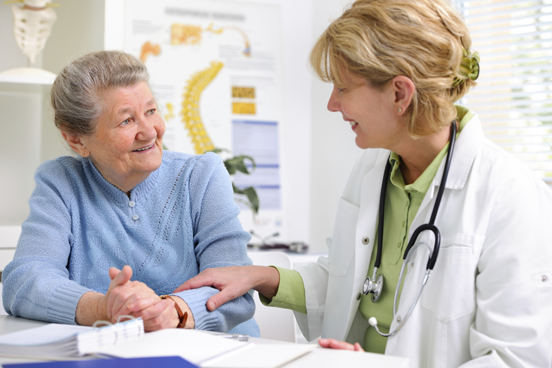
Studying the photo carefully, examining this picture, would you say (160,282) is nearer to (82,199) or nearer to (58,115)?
(82,199)

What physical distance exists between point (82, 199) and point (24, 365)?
0.72 metres

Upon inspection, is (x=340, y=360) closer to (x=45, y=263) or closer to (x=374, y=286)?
(x=374, y=286)

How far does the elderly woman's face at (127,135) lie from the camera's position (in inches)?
50.4

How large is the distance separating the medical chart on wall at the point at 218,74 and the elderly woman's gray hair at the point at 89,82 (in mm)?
1420

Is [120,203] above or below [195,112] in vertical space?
below

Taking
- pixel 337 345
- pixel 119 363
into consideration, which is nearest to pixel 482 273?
pixel 337 345

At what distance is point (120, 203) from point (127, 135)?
196mm

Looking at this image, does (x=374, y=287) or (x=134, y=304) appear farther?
(x=374, y=287)

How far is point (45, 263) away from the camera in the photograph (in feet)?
3.82

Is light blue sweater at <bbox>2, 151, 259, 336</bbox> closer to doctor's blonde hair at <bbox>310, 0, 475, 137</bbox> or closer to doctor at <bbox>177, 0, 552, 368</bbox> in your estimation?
doctor at <bbox>177, 0, 552, 368</bbox>

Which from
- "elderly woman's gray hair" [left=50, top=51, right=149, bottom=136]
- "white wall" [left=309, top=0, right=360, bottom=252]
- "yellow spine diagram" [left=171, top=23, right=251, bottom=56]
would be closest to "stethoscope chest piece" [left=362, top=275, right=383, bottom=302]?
"elderly woman's gray hair" [left=50, top=51, right=149, bottom=136]

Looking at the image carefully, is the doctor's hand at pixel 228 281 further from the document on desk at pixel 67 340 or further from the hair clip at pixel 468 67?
the hair clip at pixel 468 67

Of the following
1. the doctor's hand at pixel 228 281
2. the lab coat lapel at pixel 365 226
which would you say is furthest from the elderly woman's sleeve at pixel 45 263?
the lab coat lapel at pixel 365 226

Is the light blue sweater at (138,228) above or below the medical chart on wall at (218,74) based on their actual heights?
below
